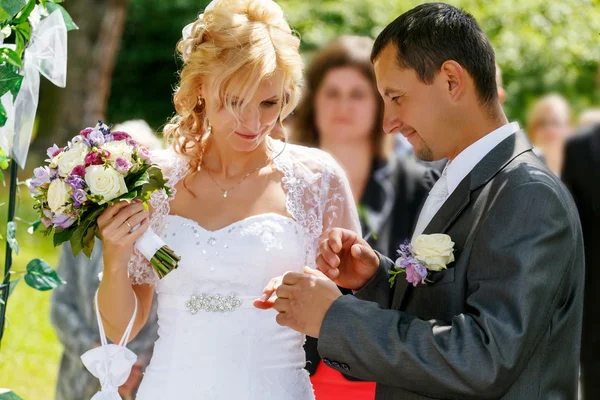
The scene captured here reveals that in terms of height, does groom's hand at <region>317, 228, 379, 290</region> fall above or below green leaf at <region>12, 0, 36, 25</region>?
below

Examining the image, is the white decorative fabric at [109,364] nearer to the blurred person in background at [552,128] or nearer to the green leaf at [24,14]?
the green leaf at [24,14]

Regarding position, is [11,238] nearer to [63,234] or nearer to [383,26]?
[63,234]

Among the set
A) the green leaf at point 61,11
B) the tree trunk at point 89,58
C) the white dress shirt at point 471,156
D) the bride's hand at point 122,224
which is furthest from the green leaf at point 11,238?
the tree trunk at point 89,58

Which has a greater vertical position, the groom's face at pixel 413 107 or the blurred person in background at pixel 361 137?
the groom's face at pixel 413 107

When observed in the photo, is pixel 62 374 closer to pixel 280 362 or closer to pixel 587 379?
pixel 280 362

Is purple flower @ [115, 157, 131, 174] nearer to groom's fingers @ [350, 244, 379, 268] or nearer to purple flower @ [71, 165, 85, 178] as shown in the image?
purple flower @ [71, 165, 85, 178]

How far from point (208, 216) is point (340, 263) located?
A: 0.61m

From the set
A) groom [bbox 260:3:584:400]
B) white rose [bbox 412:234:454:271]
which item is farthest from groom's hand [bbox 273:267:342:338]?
white rose [bbox 412:234:454:271]

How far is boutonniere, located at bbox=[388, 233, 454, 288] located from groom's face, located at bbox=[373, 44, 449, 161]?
30 centimetres

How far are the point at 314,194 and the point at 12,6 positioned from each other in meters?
1.35

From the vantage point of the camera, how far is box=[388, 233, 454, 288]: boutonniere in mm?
2375

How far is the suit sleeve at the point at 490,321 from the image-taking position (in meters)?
2.21

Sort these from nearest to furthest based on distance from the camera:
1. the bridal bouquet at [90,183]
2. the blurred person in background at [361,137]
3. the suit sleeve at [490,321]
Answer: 1. the suit sleeve at [490,321]
2. the bridal bouquet at [90,183]
3. the blurred person in background at [361,137]

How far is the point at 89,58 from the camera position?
9.45 m
